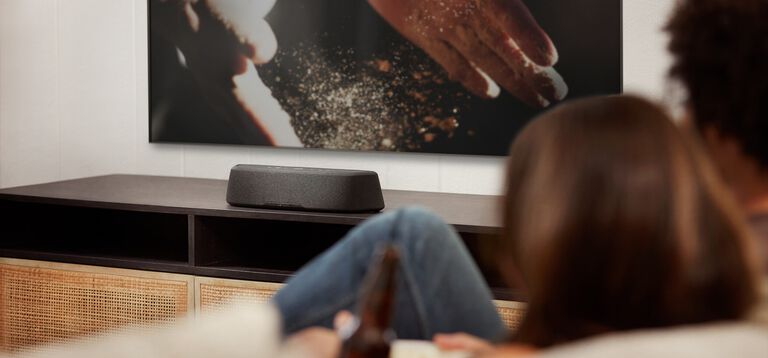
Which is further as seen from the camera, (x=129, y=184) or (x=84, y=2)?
(x=84, y=2)

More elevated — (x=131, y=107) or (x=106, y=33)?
(x=106, y=33)

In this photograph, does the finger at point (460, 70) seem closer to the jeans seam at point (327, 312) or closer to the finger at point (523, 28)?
the finger at point (523, 28)

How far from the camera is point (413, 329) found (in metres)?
1.55

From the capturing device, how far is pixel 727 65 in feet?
3.28

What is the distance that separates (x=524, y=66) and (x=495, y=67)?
0.09 m

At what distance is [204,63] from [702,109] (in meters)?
2.36

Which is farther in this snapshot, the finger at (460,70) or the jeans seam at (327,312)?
the finger at (460,70)

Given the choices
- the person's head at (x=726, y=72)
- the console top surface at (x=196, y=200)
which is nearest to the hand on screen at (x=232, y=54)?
the console top surface at (x=196, y=200)

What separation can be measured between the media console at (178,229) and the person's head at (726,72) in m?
1.30

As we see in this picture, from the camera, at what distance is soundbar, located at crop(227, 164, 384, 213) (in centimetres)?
250

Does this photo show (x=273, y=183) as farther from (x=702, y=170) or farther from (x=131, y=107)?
(x=702, y=170)

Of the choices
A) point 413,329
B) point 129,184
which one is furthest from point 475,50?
point 413,329

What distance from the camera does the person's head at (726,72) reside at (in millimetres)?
990

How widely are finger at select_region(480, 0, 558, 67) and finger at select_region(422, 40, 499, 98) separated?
145 millimetres
